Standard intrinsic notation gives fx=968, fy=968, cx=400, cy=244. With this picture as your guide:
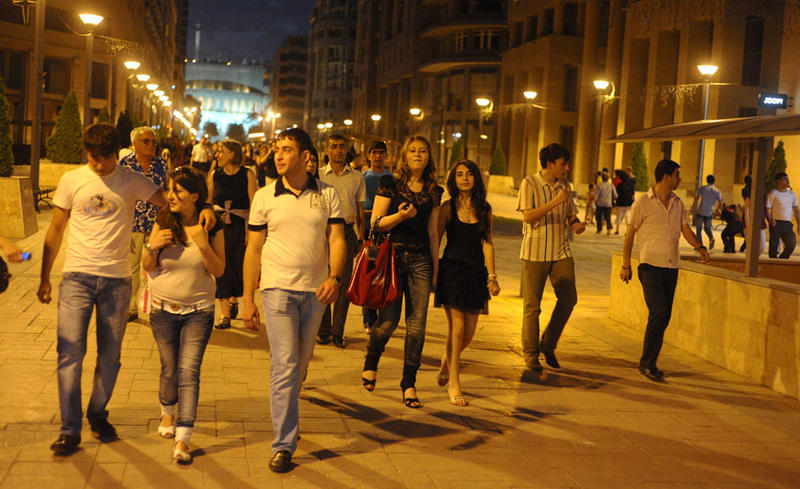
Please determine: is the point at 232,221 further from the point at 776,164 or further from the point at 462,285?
the point at 776,164

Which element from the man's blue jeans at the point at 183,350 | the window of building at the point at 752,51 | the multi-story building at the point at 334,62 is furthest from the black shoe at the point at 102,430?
the multi-story building at the point at 334,62

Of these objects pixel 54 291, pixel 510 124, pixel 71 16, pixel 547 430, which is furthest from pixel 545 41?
pixel 547 430

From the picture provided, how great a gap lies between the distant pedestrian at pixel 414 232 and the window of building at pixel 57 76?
52.8 m

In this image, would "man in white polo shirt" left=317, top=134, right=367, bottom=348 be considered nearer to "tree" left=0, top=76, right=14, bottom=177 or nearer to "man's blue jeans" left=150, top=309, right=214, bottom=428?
"man's blue jeans" left=150, top=309, right=214, bottom=428

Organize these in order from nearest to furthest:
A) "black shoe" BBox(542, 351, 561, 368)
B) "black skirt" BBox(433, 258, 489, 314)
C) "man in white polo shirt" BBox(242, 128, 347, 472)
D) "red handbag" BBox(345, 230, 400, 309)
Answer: "man in white polo shirt" BBox(242, 128, 347, 472)
"red handbag" BBox(345, 230, 400, 309)
"black skirt" BBox(433, 258, 489, 314)
"black shoe" BBox(542, 351, 561, 368)

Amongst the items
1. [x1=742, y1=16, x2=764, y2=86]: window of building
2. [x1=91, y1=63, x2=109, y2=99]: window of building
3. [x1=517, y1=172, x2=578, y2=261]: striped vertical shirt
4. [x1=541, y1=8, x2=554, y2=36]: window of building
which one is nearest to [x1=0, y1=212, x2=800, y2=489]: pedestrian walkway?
[x1=517, y1=172, x2=578, y2=261]: striped vertical shirt

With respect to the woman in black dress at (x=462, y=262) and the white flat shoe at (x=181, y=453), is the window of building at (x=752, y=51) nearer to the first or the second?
the woman in black dress at (x=462, y=262)

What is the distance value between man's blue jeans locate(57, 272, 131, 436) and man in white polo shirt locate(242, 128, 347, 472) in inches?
29.3

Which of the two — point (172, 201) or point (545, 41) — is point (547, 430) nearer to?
point (172, 201)

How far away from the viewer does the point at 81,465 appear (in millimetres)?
5074

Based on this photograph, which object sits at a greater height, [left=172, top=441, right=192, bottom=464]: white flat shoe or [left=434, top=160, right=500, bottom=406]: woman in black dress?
[left=434, top=160, right=500, bottom=406]: woman in black dress

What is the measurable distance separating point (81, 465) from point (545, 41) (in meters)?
52.9

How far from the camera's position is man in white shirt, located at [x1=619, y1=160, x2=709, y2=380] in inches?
323

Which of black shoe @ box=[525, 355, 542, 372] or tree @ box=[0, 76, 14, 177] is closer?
black shoe @ box=[525, 355, 542, 372]
